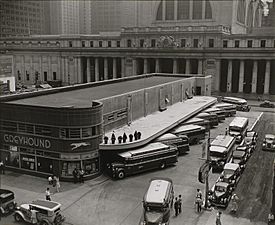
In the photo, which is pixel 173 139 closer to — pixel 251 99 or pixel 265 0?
pixel 265 0

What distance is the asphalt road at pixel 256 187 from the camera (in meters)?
23.4

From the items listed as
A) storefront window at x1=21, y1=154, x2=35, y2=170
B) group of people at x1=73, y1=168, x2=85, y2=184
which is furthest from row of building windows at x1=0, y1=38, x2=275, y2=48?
group of people at x1=73, y1=168, x2=85, y2=184

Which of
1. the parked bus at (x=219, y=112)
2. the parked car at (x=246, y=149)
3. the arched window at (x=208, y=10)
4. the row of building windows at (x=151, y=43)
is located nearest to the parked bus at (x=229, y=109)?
the parked bus at (x=219, y=112)

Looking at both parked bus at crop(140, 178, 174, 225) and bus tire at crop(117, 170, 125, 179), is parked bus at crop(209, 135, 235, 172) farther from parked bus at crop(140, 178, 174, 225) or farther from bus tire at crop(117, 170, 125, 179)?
parked bus at crop(140, 178, 174, 225)

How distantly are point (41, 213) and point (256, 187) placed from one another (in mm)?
16620

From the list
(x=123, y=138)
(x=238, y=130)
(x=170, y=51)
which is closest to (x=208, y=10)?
(x=170, y=51)

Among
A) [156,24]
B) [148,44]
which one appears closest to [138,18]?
[156,24]

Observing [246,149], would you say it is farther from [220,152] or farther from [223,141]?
[220,152]

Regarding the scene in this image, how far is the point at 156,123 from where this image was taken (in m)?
39.5

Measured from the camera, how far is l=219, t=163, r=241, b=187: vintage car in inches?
1086

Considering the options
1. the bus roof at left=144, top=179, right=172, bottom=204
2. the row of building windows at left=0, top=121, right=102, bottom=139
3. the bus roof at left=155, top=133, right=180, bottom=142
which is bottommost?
the bus roof at left=144, top=179, right=172, bottom=204

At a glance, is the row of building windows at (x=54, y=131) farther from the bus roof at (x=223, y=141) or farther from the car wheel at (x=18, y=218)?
the bus roof at (x=223, y=141)

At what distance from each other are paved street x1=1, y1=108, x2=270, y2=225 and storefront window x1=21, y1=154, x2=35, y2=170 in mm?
769

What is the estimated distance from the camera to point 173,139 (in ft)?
116
